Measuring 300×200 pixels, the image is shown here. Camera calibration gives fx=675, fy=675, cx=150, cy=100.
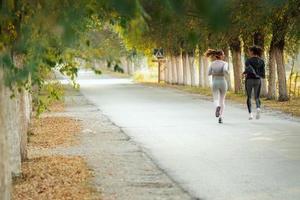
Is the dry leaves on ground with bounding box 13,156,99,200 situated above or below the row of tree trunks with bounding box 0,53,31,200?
below

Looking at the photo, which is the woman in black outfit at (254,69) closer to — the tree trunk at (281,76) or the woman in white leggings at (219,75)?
the woman in white leggings at (219,75)

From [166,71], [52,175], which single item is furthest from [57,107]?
[166,71]

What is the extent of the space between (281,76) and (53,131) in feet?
43.1

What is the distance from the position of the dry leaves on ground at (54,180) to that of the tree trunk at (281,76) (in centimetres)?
1661

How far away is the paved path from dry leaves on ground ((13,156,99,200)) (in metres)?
1.28

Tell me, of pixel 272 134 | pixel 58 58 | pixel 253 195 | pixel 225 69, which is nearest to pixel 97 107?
pixel 225 69

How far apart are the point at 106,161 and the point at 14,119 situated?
2.16 metres

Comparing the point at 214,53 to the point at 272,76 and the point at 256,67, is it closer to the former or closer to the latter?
the point at 256,67

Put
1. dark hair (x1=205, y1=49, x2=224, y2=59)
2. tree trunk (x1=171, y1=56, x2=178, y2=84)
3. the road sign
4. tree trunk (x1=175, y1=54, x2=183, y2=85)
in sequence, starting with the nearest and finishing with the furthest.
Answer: dark hair (x1=205, y1=49, x2=224, y2=59)
the road sign
tree trunk (x1=175, y1=54, x2=183, y2=85)
tree trunk (x1=171, y1=56, x2=178, y2=84)

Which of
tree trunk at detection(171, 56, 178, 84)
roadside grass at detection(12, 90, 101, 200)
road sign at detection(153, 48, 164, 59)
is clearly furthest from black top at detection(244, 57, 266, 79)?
tree trunk at detection(171, 56, 178, 84)

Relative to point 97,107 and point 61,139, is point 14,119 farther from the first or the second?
point 97,107

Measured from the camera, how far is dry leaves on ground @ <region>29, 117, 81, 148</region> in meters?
14.1

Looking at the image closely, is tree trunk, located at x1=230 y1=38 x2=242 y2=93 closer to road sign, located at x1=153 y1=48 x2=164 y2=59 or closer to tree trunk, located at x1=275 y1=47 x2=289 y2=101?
tree trunk, located at x1=275 y1=47 x2=289 y2=101

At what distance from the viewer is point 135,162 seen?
35.3 ft
